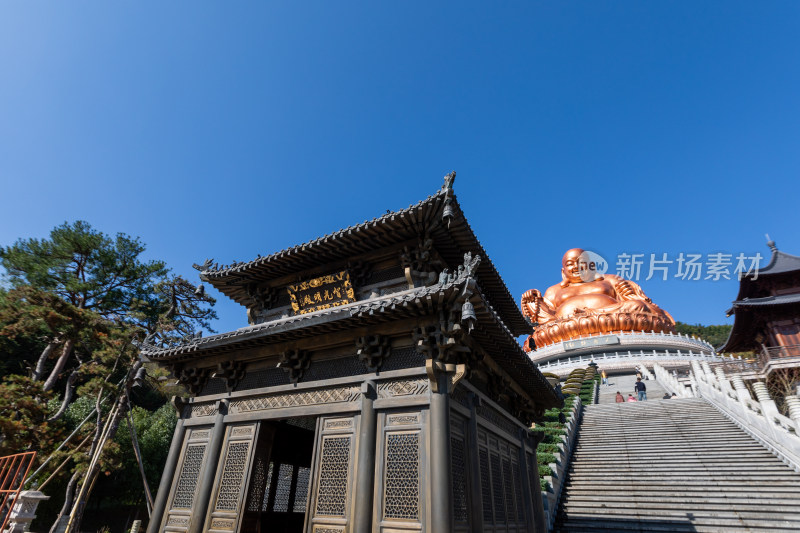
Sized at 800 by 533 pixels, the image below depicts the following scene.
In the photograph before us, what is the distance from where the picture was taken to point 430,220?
10180 millimetres

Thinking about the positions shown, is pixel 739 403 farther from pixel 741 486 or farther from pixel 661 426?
pixel 741 486

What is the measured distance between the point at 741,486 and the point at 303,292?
14.2m

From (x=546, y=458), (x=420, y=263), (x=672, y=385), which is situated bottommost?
(x=546, y=458)

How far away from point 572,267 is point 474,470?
167 feet

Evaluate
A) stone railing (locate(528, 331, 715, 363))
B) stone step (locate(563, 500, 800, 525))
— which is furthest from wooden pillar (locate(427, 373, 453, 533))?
stone railing (locate(528, 331, 715, 363))

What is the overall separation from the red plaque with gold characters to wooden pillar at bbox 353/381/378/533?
3.46 metres

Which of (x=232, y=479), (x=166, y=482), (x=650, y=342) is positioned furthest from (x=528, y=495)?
(x=650, y=342)

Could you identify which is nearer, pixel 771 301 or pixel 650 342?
pixel 771 301

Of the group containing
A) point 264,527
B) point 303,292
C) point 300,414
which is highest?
point 303,292

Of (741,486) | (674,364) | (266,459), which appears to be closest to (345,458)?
(266,459)

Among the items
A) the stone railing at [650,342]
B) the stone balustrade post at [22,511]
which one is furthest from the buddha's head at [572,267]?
the stone balustrade post at [22,511]

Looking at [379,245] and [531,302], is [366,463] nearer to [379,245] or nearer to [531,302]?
[379,245]

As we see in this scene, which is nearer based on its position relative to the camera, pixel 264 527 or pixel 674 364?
pixel 264 527

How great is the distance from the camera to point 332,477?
320 inches
